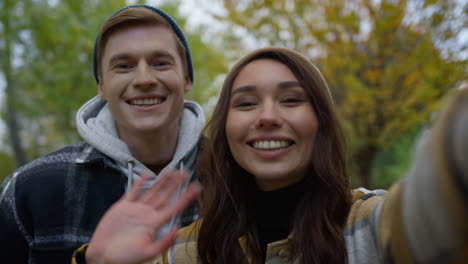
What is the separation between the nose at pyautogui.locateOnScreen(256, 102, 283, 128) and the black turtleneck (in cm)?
34

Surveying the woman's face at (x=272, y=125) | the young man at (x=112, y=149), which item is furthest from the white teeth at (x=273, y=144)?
the young man at (x=112, y=149)

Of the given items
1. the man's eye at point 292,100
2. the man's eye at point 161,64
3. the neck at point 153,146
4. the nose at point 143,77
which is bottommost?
the neck at point 153,146

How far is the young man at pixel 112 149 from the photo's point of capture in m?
2.55

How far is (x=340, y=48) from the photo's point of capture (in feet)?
22.1

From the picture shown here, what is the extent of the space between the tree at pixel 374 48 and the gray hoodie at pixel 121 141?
3.97 metres

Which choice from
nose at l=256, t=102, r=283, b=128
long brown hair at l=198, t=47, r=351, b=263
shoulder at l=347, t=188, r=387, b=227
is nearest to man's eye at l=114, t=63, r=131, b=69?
long brown hair at l=198, t=47, r=351, b=263

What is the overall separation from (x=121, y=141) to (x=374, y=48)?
5.07m

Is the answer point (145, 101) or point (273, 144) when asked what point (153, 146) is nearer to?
point (145, 101)

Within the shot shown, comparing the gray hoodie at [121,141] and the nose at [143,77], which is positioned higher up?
the nose at [143,77]

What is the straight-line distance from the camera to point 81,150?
2.86 meters

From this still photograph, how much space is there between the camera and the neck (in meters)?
2.90

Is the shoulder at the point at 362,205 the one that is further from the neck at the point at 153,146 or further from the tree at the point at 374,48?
the tree at the point at 374,48

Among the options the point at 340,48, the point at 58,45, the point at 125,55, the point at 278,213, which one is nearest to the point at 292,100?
the point at 278,213

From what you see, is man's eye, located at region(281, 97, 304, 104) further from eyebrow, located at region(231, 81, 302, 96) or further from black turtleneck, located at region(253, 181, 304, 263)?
black turtleneck, located at region(253, 181, 304, 263)
